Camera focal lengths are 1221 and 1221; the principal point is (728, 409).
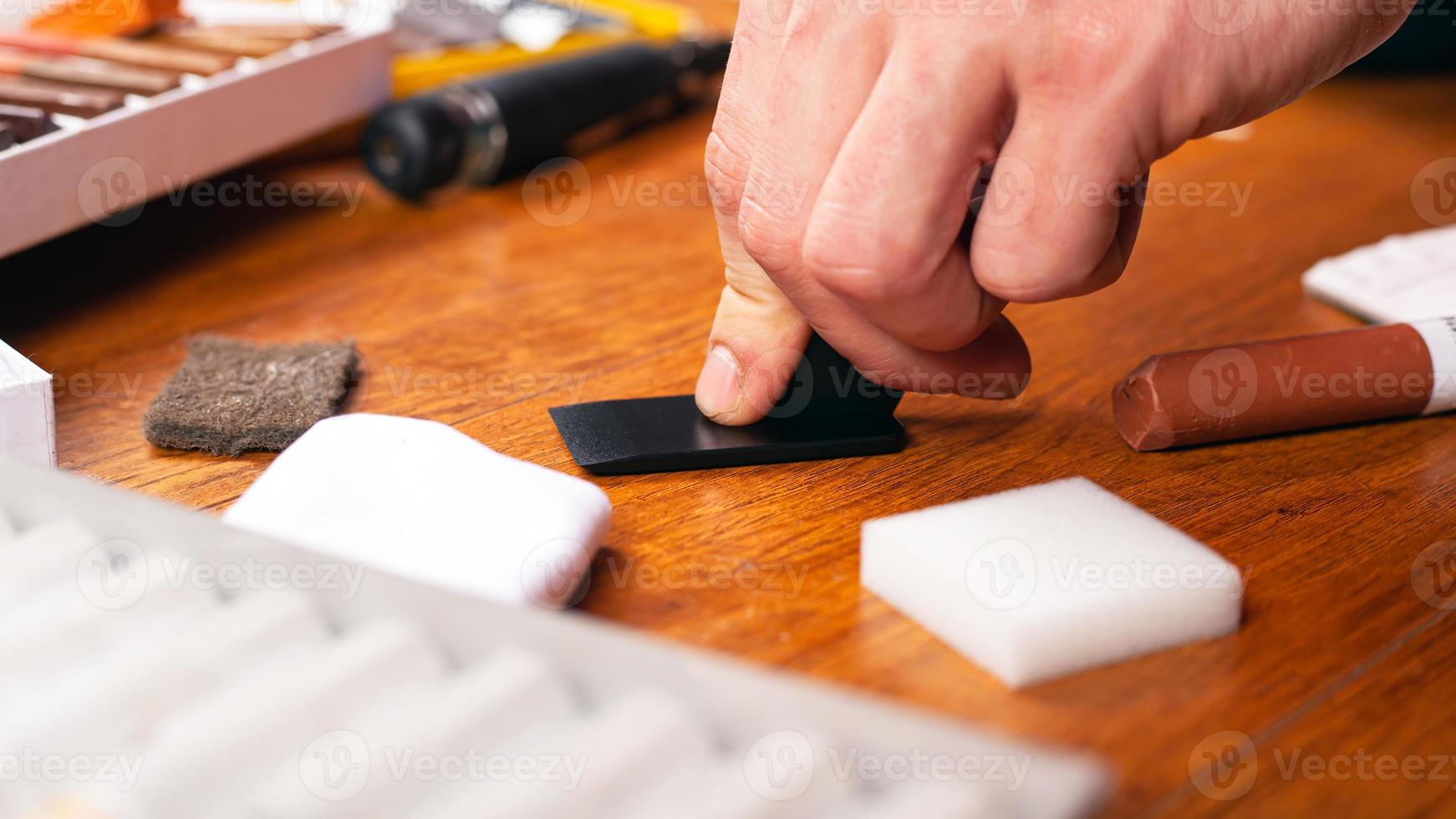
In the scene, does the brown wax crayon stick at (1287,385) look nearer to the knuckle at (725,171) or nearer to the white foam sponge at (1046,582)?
the white foam sponge at (1046,582)

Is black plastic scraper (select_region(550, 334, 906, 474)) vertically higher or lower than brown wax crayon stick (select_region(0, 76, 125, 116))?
lower

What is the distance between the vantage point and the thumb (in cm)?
78

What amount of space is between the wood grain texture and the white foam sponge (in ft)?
0.04

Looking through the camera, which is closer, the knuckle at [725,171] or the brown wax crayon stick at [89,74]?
the knuckle at [725,171]

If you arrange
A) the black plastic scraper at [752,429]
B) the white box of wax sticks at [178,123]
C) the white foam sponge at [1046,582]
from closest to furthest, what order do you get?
1. the white foam sponge at [1046,582]
2. the black plastic scraper at [752,429]
3. the white box of wax sticks at [178,123]

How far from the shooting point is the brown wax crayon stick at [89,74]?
107 centimetres

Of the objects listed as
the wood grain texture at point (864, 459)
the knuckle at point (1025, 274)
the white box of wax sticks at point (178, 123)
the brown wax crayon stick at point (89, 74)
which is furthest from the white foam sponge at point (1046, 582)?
the brown wax crayon stick at point (89, 74)

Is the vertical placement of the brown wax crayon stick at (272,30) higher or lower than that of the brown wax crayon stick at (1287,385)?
higher

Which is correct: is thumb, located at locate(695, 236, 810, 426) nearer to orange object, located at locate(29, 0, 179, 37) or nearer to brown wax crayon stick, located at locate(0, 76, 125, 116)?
brown wax crayon stick, located at locate(0, 76, 125, 116)

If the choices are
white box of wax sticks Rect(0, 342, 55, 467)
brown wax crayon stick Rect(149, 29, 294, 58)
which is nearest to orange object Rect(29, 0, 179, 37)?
brown wax crayon stick Rect(149, 29, 294, 58)

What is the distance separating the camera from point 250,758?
459mm

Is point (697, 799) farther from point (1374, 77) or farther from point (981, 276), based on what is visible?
point (1374, 77)

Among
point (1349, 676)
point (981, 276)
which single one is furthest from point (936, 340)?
point (1349, 676)

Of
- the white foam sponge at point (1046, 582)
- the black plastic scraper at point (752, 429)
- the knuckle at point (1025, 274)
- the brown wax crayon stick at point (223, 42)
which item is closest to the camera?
the white foam sponge at point (1046, 582)
